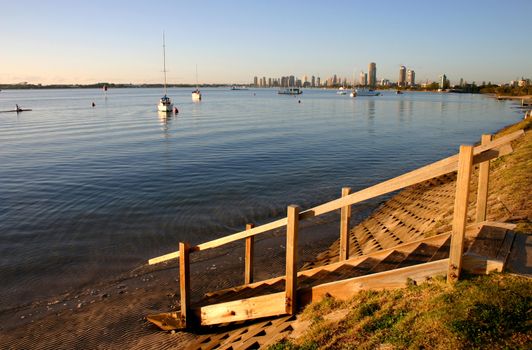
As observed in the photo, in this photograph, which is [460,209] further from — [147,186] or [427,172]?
[147,186]

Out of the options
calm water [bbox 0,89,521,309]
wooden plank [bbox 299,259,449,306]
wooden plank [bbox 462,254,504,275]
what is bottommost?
calm water [bbox 0,89,521,309]

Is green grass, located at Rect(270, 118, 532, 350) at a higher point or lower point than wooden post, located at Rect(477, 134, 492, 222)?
lower

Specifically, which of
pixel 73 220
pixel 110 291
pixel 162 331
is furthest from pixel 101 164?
pixel 162 331

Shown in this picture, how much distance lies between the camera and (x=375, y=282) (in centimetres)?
562

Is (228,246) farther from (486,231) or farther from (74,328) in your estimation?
(486,231)

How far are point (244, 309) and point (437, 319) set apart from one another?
331 centimetres

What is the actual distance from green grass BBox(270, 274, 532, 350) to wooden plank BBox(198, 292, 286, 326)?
993 mm

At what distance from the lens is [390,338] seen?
181 inches

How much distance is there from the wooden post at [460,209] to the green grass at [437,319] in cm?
19

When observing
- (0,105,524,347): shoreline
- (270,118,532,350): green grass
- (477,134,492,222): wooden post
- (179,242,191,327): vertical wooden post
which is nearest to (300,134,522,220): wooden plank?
(270,118,532,350): green grass

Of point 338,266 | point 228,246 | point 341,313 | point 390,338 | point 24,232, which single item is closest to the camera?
→ point 390,338

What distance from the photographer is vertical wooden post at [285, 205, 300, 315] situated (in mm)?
6064

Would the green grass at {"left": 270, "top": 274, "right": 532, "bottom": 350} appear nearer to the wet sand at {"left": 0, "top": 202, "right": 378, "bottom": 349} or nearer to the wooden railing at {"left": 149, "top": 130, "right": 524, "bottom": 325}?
the wooden railing at {"left": 149, "top": 130, "right": 524, "bottom": 325}

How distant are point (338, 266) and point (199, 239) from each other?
324 inches
